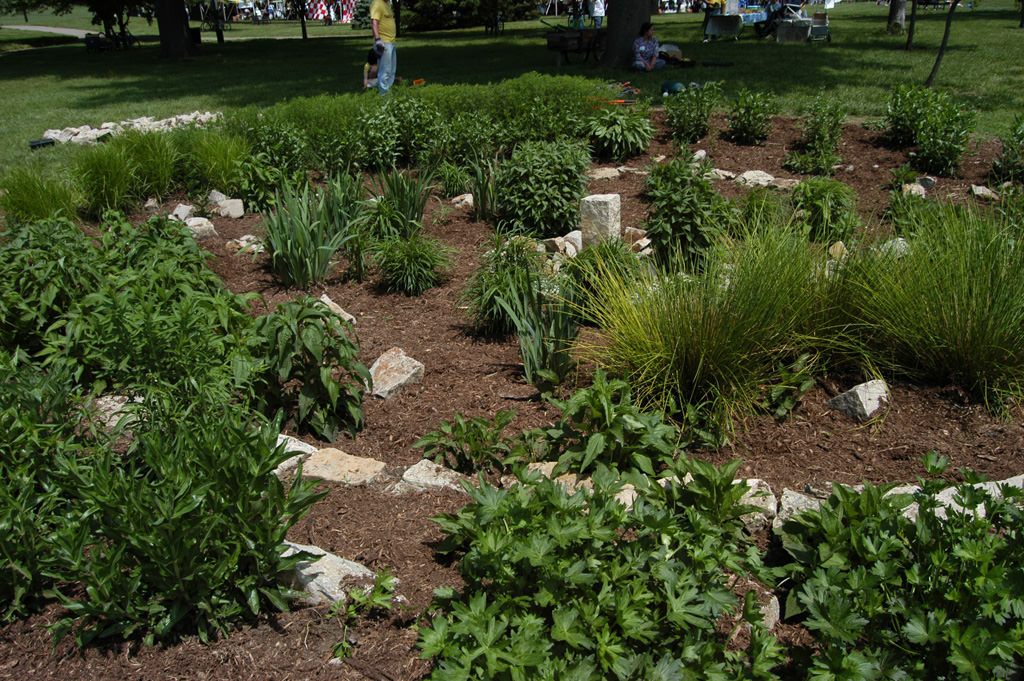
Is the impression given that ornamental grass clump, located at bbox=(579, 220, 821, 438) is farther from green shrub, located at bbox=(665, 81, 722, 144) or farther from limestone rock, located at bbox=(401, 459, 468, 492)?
green shrub, located at bbox=(665, 81, 722, 144)

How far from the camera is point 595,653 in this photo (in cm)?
224

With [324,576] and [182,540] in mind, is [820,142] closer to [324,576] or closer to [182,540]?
[324,576]

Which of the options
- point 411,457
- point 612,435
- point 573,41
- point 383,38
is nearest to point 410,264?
point 411,457

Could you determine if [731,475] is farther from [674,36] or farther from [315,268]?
[674,36]

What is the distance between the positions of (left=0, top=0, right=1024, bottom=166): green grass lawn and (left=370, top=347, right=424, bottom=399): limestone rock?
6442 millimetres

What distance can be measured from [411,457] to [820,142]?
5.57m

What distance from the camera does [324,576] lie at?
2.66 m

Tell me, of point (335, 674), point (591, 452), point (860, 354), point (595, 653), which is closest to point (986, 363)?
point (860, 354)

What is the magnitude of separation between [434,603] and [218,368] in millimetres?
1549

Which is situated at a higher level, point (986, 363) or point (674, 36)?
point (674, 36)

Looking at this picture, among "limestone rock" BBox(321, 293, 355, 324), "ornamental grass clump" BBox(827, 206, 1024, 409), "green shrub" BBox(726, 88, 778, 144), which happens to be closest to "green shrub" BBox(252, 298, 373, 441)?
"limestone rock" BBox(321, 293, 355, 324)

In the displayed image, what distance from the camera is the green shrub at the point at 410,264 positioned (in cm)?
536

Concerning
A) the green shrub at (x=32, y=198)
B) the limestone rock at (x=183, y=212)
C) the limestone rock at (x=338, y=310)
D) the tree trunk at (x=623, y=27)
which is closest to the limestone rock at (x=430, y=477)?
the limestone rock at (x=338, y=310)

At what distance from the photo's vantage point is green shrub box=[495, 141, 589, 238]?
5.90 meters
